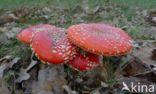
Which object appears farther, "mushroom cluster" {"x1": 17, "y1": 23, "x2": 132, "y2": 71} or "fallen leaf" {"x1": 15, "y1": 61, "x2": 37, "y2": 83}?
"fallen leaf" {"x1": 15, "y1": 61, "x2": 37, "y2": 83}

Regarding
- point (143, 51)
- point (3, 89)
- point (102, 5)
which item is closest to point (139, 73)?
point (143, 51)

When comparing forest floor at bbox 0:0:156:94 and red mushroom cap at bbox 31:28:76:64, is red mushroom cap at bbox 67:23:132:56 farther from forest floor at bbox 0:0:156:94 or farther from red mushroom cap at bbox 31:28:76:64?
forest floor at bbox 0:0:156:94

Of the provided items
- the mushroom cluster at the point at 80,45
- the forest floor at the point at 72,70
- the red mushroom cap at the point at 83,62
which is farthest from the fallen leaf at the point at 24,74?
the red mushroom cap at the point at 83,62

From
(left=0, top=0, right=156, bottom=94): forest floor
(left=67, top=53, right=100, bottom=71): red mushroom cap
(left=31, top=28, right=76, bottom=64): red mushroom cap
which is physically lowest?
(left=0, top=0, right=156, bottom=94): forest floor

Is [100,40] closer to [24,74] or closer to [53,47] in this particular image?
[53,47]

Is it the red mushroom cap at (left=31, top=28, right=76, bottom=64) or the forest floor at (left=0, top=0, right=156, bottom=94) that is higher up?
the red mushroom cap at (left=31, top=28, right=76, bottom=64)

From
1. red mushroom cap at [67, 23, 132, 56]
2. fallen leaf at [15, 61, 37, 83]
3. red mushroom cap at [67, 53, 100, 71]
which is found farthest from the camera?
fallen leaf at [15, 61, 37, 83]

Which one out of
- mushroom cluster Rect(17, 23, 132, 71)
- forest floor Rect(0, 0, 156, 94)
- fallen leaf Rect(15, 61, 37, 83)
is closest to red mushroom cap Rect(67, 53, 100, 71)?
mushroom cluster Rect(17, 23, 132, 71)

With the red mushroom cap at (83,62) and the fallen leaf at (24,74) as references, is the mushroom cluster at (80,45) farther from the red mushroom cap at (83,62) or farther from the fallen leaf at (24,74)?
the fallen leaf at (24,74)

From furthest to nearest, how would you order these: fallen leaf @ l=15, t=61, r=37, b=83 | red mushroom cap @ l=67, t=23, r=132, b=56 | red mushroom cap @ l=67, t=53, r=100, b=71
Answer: fallen leaf @ l=15, t=61, r=37, b=83 < red mushroom cap @ l=67, t=53, r=100, b=71 < red mushroom cap @ l=67, t=23, r=132, b=56
